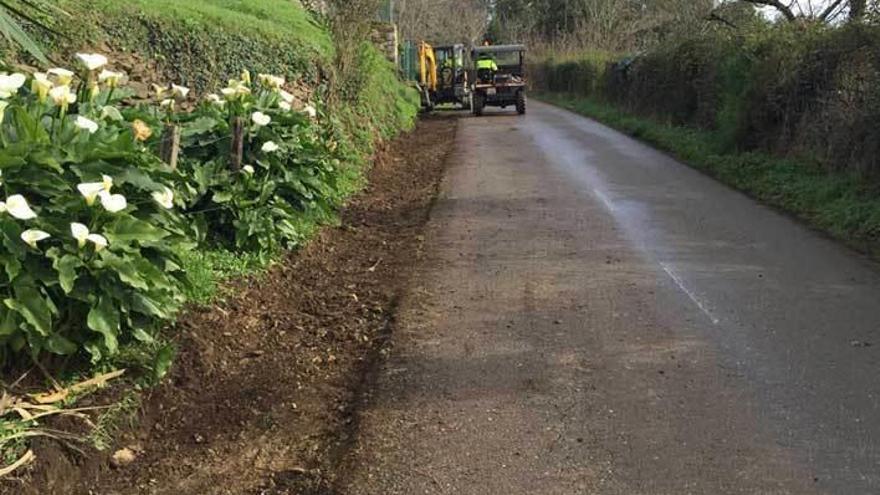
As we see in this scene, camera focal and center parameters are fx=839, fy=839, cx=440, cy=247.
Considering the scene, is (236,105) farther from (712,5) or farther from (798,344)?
(712,5)

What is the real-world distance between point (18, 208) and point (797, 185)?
10572 millimetres

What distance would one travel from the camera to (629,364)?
537 cm

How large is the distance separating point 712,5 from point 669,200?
2334 cm

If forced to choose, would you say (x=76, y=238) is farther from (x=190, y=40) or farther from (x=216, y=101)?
(x=190, y=40)

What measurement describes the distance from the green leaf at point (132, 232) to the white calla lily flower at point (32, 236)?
1.31 feet

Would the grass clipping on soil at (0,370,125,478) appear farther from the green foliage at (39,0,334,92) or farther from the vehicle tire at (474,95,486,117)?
the vehicle tire at (474,95,486,117)

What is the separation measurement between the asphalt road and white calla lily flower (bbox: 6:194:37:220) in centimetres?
201

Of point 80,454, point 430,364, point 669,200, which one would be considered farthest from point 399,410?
point 669,200

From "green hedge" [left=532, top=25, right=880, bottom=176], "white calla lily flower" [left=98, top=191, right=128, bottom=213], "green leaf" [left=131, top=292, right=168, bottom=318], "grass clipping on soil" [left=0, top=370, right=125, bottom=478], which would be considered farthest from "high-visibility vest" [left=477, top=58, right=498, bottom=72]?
"grass clipping on soil" [left=0, top=370, right=125, bottom=478]

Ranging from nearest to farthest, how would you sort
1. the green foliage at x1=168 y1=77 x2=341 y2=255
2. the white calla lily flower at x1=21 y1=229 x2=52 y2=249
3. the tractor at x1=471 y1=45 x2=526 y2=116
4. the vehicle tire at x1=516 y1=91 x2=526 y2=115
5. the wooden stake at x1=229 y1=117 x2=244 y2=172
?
1. the white calla lily flower at x1=21 y1=229 x2=52 y2=249
2. the green foliage at x1=168 y1=77 x2=341 y2=255
3. the wooden stake at x1=229 y1=117 x2=244 y2=172
4. the tractor at x1=471 y1=45 x2=526 y2=116
5. the vehicle tire at x1=516 y1=91 x2=526 y2=115

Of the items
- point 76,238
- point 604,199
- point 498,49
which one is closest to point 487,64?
point 498,49

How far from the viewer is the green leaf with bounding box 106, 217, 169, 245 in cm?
461

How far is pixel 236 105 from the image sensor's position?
7832 millimetres

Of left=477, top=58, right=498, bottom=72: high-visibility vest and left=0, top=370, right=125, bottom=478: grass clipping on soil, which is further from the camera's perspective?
left=477, top=58, right=498, bottom=72: high-visibility vest
